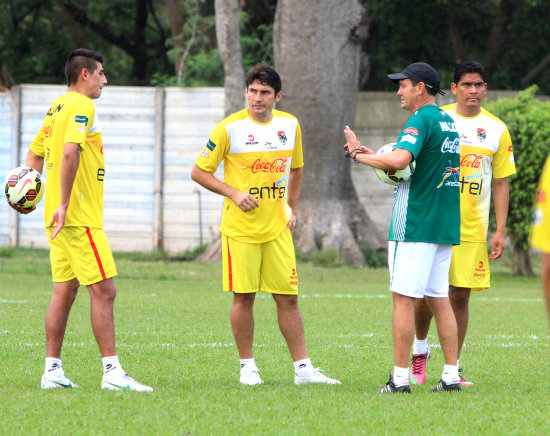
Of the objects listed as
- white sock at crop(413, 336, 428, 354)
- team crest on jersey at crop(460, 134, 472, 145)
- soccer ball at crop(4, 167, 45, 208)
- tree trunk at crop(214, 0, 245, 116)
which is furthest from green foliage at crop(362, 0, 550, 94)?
soccer ball at crop(4, 167, 45, 208)

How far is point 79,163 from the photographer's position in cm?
668

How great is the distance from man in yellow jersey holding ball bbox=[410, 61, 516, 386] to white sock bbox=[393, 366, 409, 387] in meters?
0.82

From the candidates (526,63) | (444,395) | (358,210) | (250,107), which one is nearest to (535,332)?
(444,395)

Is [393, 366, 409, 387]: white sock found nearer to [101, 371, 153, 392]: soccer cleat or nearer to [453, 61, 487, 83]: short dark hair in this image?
[101, 371, 153, 392]: soccer cleat

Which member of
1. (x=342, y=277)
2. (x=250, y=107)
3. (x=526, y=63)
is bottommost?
(x=342, y=277)

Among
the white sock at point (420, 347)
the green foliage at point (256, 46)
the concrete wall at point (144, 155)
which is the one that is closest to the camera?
the white sock at point (420, 347)

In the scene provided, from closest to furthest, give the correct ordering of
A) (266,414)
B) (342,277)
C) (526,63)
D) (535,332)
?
(266,414) < (535,332) < (342,277) < (526,63)

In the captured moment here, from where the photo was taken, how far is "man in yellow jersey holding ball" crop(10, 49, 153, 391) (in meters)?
6.56

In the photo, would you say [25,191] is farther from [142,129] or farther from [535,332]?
[142,129]

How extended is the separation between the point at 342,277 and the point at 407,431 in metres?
11.4

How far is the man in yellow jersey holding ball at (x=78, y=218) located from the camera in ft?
21.5

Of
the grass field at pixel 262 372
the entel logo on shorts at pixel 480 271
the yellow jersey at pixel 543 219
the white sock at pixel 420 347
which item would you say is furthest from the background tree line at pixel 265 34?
the yellow jersey at pixel 543 219

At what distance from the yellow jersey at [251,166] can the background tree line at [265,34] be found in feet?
50.0

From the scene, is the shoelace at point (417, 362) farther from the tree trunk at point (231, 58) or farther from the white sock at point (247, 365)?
the tree trunk at point (231, 58)
